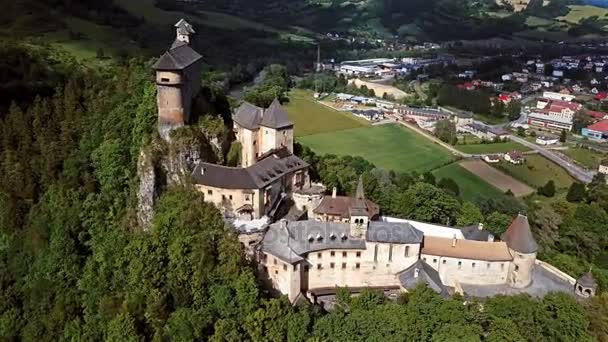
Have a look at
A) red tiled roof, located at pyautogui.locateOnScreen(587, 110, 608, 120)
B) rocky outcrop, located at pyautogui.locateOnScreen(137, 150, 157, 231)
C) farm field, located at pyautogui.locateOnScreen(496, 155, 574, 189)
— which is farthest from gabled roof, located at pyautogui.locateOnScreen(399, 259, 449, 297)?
red tiled roof, located at pyautogui.locateOnScreen(587, 110, 608, 120)

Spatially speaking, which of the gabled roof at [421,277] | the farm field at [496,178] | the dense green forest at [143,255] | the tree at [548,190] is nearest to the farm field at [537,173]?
the farm field at [496,178]

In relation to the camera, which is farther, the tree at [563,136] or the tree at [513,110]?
the tree at [513,110]

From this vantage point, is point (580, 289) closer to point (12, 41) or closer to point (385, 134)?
point (385, 134)

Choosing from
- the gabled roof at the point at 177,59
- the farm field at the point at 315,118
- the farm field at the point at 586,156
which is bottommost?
the farm field at the point at 586,156

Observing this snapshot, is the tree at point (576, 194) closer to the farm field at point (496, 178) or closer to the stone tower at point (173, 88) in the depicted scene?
the farm field at point (496, 178)

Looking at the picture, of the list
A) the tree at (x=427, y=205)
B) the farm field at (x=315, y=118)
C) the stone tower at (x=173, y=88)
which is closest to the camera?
the stone tower at (x=173, y=88)

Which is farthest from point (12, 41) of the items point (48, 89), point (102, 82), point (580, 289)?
point (580, 289)

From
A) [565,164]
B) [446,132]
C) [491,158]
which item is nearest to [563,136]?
[565,164]
